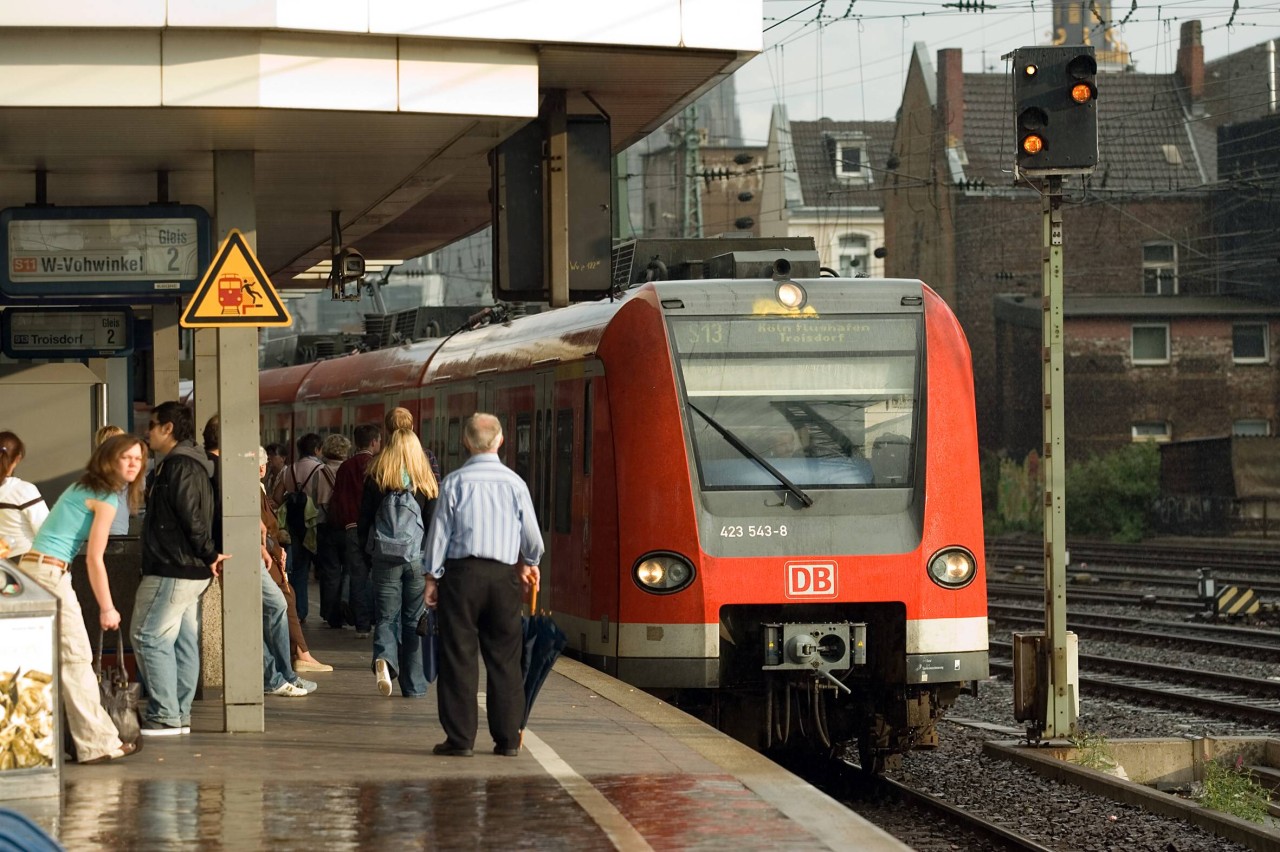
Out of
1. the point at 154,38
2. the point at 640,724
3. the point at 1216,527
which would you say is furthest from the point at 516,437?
the point at 1216,527

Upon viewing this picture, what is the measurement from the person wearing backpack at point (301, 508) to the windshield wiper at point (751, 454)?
625 centimetres

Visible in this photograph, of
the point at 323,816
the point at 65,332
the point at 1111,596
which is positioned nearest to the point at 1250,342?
the point at 1111,596

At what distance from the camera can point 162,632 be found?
975 centimetres

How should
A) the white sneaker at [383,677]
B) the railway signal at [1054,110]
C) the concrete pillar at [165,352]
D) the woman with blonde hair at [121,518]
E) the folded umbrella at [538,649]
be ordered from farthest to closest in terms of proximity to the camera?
the concrete pillar at [165,352]
the railway signal at [1054,110]
the white sneaker at [383,677]
the woman with blonde hair at [121,518]
the folded umbrella at [538,649]

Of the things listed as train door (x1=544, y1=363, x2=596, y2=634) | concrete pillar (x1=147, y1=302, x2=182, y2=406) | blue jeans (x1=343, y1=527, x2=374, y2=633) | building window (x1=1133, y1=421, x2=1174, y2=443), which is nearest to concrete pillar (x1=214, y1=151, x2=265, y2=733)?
train door (x1=544, y1=363, x2=596, y2=634)

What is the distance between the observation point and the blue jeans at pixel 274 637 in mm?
11648

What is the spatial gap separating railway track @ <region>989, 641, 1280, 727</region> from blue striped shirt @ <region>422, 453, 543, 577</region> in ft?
25.6

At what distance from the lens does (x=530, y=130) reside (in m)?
11.6

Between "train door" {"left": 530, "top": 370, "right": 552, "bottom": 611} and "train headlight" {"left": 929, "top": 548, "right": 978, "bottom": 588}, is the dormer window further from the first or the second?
"train headlight" {"left": 929, "top": 548, "right": 978, "bottom": 588}

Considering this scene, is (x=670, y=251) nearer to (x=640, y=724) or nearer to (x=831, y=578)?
(x=831, y=578)

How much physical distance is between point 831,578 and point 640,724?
1.50m

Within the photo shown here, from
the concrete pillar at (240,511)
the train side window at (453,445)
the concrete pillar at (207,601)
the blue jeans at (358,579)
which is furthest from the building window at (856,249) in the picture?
the concrete pillar at (240,511)

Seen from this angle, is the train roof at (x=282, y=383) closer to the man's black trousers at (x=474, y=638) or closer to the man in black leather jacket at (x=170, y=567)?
the man in black leather jacket at (x=170, y=567)

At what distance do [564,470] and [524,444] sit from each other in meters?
1.51
